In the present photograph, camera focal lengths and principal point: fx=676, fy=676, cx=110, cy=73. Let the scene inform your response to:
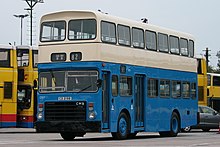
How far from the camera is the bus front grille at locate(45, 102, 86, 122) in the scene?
79.7ft

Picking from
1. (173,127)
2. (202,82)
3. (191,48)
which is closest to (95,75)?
(173,127)

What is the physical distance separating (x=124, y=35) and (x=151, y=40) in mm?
2533

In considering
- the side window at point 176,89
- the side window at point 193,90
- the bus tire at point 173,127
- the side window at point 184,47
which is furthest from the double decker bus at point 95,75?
the side window at point 193,90

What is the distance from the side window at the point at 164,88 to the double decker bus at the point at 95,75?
0.61m

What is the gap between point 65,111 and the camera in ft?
80.3

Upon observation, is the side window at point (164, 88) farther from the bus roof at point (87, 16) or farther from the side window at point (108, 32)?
the side window at point (108, 32)

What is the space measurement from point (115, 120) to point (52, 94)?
2580 mm

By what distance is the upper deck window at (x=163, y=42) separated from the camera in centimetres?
2934

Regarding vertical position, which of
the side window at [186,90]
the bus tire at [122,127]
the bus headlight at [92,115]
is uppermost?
the side window at [186,90]

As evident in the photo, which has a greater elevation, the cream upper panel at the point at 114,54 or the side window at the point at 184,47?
the side window at the point at 184,47

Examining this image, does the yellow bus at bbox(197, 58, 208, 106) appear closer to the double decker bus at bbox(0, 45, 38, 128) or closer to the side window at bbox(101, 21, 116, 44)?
the double decker bus at bbox(0, 45, 38, 128)

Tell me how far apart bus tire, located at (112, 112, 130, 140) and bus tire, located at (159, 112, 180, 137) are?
14.8 ft

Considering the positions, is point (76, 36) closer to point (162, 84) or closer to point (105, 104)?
point (105, 104)

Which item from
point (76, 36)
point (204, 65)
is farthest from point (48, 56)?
point (204, 65)
